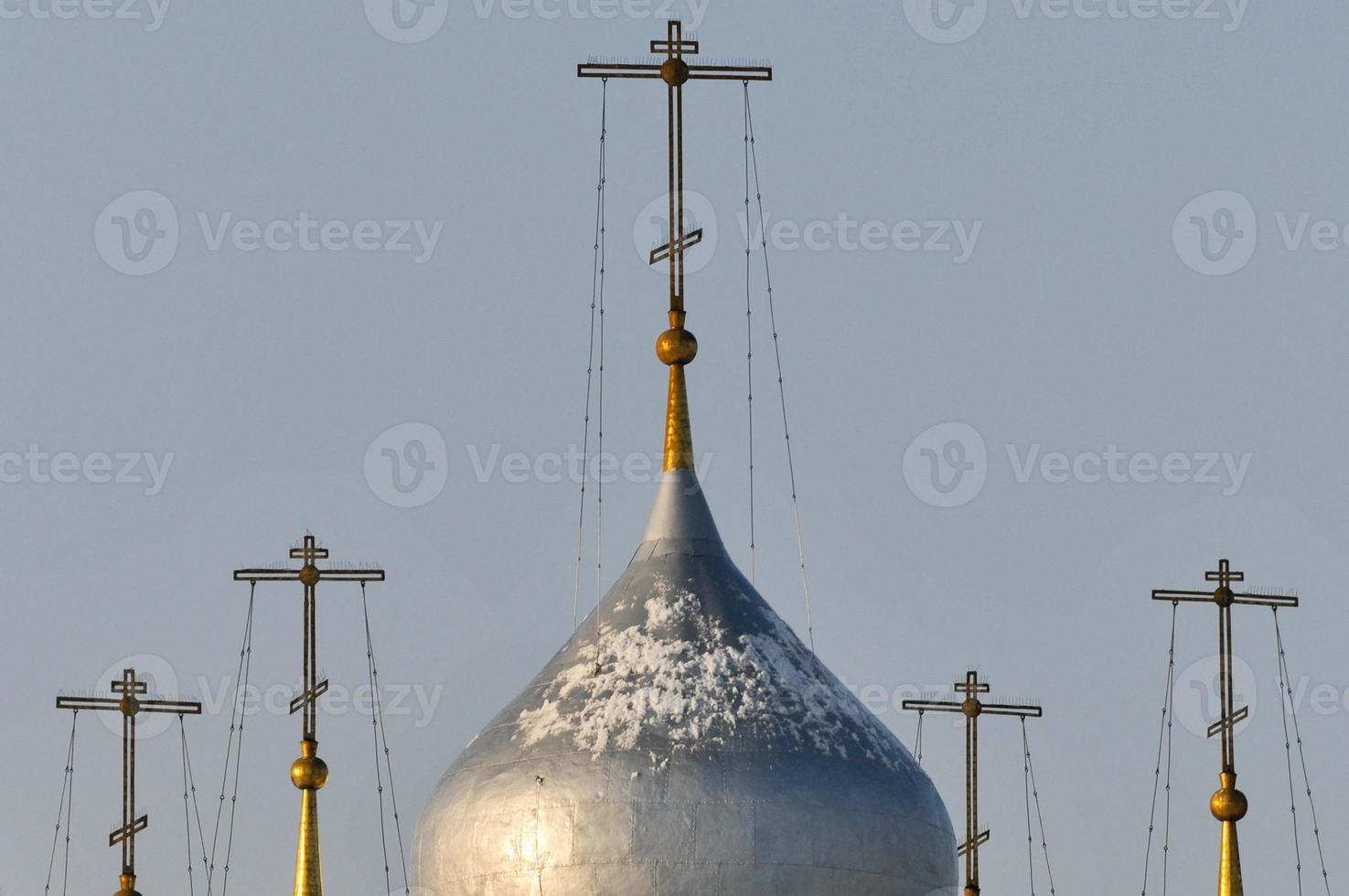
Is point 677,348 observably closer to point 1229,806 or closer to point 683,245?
point 683,245

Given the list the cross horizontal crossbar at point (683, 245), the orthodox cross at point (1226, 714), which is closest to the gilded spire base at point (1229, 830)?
the orthodox cross at point (1226, 714)

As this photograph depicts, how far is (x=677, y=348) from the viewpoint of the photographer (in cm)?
7094

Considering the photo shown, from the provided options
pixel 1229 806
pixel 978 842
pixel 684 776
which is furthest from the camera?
pixel 978 842

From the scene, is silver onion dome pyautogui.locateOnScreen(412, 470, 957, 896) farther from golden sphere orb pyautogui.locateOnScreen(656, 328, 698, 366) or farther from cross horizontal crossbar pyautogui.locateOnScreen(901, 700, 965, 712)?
cross horizontal crossbar pyautogui.locateOnScreen(901, 700, 965, 712)

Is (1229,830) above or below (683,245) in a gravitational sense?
below

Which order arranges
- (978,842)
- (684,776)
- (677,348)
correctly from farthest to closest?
(978,842)
(677,348)
(684,776)

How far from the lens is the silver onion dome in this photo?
6494 centimetres

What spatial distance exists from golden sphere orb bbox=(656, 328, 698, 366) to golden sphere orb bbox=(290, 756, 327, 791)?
51.9 ft

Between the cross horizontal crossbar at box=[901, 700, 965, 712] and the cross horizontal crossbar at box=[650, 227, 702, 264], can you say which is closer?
the cross horizontal crossbar at box=[650, 227, 702, 264]

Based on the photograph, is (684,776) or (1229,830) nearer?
(684,776)

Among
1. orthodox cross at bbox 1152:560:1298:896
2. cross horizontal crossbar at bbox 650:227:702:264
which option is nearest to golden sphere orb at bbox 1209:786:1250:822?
orthodox cross at bbox 1152:560:1298:896

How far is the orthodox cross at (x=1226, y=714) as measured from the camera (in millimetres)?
80250

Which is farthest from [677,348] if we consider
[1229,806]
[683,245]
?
[1229,806]

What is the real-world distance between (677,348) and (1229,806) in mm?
14792
